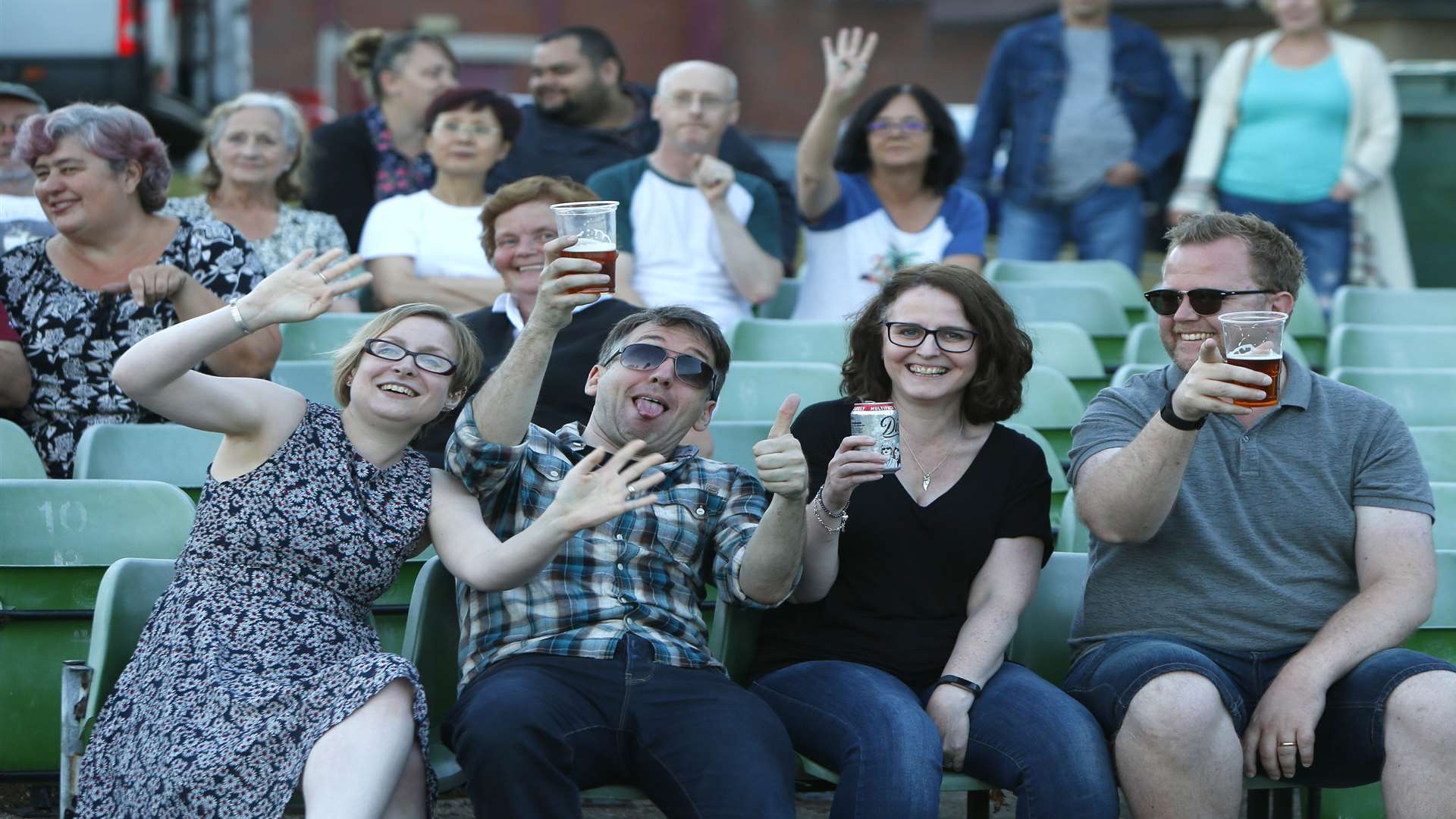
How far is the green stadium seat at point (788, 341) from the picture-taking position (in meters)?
4.96

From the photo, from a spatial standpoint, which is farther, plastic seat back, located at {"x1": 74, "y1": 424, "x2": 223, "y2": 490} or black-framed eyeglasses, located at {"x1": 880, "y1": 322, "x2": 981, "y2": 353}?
plastic seat back, located at {"x1": 74, "y1": 424, "x2": 223, "y2": 490}

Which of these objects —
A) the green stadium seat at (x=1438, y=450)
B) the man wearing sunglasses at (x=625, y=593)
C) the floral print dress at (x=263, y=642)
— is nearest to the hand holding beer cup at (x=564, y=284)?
the man wearing sunglasses at (x=625, y=593)

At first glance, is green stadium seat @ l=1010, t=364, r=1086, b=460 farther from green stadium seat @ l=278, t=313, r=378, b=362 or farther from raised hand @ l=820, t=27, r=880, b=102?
green stadium seat @ l=278, t=313, r=378, b=362

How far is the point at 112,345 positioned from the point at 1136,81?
421cm

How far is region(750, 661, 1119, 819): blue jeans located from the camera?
2951 millimetres

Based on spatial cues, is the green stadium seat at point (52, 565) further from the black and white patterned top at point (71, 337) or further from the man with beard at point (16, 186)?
the man with beard at point (16, 186)

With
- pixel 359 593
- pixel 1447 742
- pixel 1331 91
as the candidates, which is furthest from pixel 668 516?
pixel 1331 91

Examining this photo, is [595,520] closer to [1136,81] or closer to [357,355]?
[357,355]

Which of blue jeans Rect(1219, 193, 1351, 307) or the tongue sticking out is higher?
blue jeans Rect(1219, 193, 1351, 307)

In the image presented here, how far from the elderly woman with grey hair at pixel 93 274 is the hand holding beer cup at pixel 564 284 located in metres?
1.27

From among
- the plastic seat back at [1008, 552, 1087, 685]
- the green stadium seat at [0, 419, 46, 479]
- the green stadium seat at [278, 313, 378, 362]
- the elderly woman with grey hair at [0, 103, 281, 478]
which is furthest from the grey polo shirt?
the green stadium seat at [278, 313, 378, 362]

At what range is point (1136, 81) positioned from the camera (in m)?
6.74

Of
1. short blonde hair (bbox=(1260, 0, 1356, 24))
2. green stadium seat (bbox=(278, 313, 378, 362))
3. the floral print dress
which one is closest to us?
the floral print dress

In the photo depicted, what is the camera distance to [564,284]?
3.05 meters
